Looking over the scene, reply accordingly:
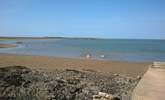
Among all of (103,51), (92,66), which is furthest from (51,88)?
(103,51)

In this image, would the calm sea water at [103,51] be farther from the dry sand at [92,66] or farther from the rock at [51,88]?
the rock at [51,88]

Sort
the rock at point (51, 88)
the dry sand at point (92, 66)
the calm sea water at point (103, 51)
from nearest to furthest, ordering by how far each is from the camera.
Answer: the rock at point (51, 88) < the dry sand at point (92, 66) < the calm sea water at point (103, 51)

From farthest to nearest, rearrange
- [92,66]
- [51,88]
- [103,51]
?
[103,51] < [92,66] < [51,88]

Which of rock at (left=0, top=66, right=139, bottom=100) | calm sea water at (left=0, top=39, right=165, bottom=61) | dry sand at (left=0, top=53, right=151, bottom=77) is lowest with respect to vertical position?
calm sea water at (left=0, top=39, right=165, bottom=61)

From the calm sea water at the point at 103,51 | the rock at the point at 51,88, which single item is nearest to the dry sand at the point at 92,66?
the rock at the point at 51,88

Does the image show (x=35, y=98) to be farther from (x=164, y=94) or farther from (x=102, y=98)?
(x=164, y=94)

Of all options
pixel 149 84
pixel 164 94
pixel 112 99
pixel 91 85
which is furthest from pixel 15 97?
pixel 164 94

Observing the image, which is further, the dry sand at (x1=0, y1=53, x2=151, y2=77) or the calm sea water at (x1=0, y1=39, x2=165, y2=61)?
the calm sea water at (x1=0, y1=39, x2=165, y2=61)

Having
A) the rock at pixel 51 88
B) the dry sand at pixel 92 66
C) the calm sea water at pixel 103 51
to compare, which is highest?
the rock at pixel 51 88

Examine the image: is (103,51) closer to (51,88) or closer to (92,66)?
(92,66)

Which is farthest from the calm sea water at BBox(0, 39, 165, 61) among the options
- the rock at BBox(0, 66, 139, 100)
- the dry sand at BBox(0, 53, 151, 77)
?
the rock at BBox(0, 66, 139, 100)

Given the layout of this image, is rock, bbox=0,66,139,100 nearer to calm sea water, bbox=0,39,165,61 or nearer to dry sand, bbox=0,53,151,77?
dry sand, bbox=0,53,151,77

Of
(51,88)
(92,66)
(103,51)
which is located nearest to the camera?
(51,88)

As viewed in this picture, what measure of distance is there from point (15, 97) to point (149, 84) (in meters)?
3.45
